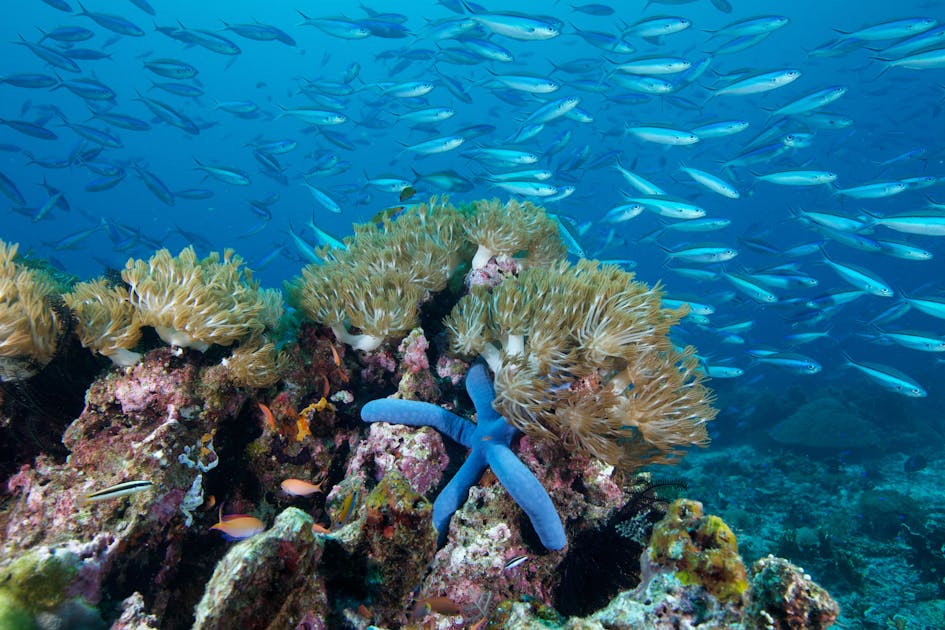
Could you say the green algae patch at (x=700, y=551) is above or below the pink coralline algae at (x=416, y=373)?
above

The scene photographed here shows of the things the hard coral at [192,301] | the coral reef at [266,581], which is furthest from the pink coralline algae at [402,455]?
the coral reef at [266,581]

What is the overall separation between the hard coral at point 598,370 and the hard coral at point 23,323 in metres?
3.04

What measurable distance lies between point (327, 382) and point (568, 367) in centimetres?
206

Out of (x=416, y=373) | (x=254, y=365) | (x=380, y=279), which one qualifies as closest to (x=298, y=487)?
(x=254, y=365)

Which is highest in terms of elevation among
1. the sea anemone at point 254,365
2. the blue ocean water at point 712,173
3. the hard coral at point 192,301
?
the hard coral at point 192,301

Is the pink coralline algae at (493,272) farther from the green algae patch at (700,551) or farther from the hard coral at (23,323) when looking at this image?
the hard coral at (23,323)

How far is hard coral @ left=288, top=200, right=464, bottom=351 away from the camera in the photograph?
12.6 ft

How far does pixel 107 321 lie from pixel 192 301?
53 cm

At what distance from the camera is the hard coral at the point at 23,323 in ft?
8.96

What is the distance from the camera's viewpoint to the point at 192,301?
310cm

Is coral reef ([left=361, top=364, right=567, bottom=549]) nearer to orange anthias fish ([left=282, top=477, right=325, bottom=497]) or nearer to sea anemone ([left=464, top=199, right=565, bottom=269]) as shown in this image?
orange anthias fish ([left=282, top=477, right=325, bottom=497])

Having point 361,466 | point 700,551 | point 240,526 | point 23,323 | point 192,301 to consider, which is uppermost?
point 23,323

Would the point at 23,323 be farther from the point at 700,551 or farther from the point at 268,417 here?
the point at 700,551

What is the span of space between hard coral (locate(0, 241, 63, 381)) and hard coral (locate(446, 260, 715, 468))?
3.04 metres
